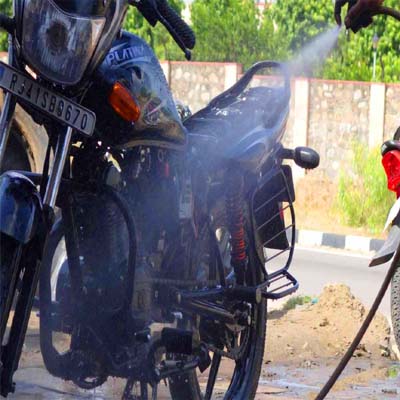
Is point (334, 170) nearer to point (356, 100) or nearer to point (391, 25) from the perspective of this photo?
point (356, 100)

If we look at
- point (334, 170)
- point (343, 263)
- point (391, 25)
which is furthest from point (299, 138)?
point (391, 25)

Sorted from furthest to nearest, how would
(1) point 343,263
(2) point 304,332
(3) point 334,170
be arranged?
(3) point 334,170, (1) point 343,263, (2) point 304,332

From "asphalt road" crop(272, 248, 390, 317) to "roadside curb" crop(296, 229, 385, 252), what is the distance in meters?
0.52

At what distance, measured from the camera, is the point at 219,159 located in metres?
4.71

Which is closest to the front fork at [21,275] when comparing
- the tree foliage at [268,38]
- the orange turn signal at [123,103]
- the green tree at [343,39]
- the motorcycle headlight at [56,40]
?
the motorcycle headlight at [56,40]

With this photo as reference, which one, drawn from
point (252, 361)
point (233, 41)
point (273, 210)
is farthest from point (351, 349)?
point (233, 41)

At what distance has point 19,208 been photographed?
3611 mm

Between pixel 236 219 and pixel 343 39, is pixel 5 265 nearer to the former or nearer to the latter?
pixel 236 219

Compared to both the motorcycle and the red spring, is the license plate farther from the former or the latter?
the motorcycle

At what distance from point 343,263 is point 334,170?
25.0 ft

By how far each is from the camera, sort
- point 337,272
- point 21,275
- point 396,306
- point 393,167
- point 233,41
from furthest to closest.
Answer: point 233,41
point 337,272
point 396,306
point 393,167
point 21,275

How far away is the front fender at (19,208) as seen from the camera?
141 inches

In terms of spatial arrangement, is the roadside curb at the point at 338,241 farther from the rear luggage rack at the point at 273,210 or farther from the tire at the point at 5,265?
the tire at the point at 5,265

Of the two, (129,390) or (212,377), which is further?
(212,377)
